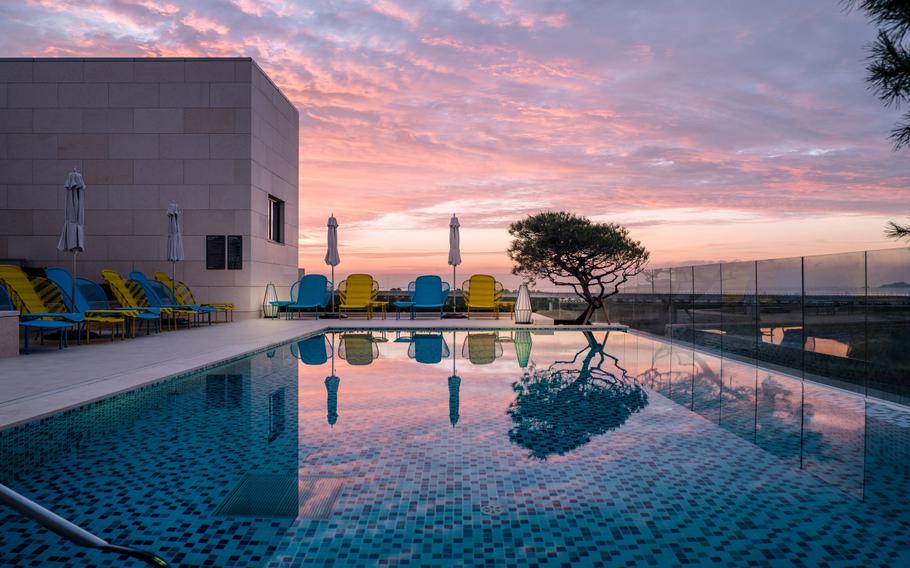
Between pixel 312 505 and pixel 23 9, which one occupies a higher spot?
pixel 23 9

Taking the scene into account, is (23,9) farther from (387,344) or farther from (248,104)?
(387,344)

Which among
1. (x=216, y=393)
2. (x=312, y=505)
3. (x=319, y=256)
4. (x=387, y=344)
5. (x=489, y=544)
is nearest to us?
(x=489, y=544)

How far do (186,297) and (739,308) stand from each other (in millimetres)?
10851

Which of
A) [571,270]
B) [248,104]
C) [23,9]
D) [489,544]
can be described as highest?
[23,9]

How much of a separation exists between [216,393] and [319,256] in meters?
13.3

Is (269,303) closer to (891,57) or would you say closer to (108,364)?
(108,364)

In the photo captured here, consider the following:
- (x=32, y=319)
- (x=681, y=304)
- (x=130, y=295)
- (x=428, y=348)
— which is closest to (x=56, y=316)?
(x=32, y=319)

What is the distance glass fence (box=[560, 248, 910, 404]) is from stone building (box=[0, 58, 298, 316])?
924cm

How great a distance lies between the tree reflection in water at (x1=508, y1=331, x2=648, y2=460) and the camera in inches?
156

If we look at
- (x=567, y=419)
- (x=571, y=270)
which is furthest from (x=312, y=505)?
(x=571, y=270)

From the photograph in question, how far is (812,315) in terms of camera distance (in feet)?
25.5

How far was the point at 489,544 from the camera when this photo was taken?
2.38 m

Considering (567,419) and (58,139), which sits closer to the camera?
(567,419)

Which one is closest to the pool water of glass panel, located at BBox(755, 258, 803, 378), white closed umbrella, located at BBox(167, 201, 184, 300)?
glass panel, located at BBox(755, 258, 803, 378)
